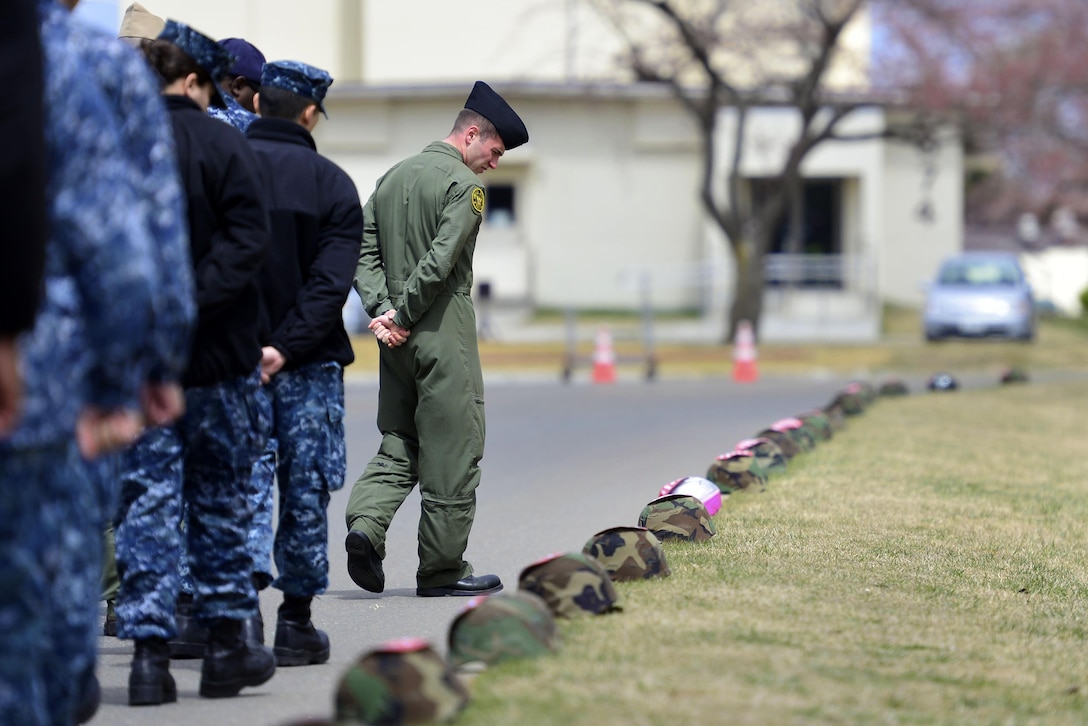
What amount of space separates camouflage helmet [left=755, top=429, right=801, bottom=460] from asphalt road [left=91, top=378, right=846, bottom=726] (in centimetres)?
70

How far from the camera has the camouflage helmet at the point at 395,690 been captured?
14.8 ft

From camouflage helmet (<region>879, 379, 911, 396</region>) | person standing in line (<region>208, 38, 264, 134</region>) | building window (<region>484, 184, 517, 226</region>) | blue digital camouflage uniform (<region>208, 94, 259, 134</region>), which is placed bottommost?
camouflage helmet (<region>879, 379, 911, 396</region>)

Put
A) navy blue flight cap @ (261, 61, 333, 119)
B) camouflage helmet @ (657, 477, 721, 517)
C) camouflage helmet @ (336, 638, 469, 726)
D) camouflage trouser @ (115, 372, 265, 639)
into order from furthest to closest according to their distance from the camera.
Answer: camouflage helmet @ (657, 477, 721, 517) → navy blue flight cap @ (261, 61, 333, 119) → camouflage trouser @ (115, 372, 265, 639) → camouflage helmet @ (336, 638, 469, 726)

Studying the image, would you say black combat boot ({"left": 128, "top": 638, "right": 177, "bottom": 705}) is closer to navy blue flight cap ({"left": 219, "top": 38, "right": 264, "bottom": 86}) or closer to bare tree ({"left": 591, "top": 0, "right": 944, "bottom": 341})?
navy blue flight cap ({"left": 219, "top": 38, "right": 264, "bottom": 86})

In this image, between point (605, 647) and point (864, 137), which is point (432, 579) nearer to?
point (605, 647)

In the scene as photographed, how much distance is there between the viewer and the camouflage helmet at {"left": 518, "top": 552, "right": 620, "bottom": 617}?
6.06 metres

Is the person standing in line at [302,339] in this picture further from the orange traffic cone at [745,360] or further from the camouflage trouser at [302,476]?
the orange traffic cone at [745,360]

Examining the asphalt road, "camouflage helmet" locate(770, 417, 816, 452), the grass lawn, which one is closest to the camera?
the grass lawn

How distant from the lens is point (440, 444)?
7.47 metres

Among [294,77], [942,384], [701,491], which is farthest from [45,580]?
[942,384]

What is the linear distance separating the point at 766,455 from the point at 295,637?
537cm

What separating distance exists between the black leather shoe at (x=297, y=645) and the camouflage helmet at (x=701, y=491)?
2888 millimetres

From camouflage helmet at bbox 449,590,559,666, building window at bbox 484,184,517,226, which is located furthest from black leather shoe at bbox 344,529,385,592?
building window at bbox 484,184,517,226

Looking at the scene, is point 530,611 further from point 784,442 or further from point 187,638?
point 784,442
